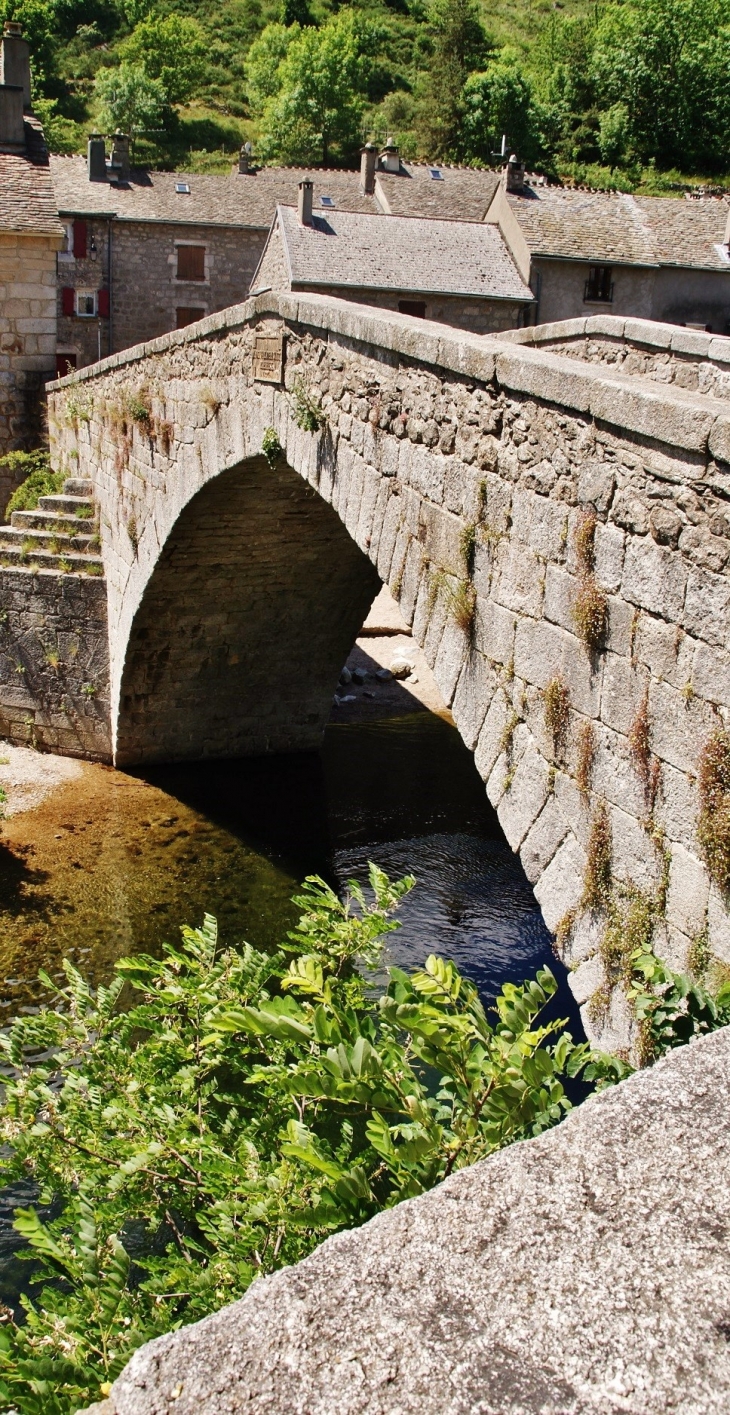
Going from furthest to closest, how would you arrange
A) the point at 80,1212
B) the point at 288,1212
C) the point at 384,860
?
1. the point at 384,860
2. the point at 80,1212
3. the point at 288,1212

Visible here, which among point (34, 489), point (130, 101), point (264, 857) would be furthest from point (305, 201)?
point (130, 101)

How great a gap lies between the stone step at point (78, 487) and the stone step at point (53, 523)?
1.98ft

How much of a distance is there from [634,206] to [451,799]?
18.8 metres

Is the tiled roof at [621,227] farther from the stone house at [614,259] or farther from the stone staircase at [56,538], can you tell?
the stone staircase at [56,538]

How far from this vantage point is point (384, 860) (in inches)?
438

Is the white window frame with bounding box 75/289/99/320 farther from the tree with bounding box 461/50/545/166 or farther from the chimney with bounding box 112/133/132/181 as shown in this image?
the tree with bounding box 461/50/545/166

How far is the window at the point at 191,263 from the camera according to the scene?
28719 mm

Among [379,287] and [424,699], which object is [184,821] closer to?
[424,699]

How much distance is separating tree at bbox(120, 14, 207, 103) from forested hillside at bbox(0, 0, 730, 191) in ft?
0.27

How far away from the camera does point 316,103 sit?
46.3 m

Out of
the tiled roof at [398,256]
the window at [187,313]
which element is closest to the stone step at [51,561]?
the tiled roof at [398,256]

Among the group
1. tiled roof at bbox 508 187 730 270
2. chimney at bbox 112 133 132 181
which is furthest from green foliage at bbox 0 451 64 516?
chimney at bbox 112 133 132 181

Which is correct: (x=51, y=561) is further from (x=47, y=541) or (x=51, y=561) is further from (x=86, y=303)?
(x=86, y=303)

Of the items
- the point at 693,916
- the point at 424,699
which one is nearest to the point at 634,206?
the point at 424,699
